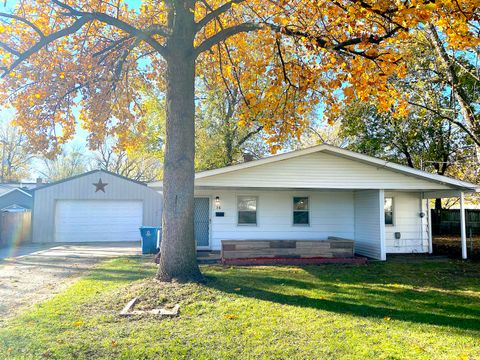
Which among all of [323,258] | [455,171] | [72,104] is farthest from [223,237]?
[455,171]

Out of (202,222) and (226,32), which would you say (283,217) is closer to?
(202,222)

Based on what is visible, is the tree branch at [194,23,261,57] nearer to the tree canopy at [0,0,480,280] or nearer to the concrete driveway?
the tree canopy at [0,0,480,280]

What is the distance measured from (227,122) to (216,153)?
205 cm

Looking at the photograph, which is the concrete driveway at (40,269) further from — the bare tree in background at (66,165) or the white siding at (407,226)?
the bare tree in background at (66,165)

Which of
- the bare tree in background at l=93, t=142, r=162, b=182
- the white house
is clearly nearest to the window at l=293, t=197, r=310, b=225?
the white house

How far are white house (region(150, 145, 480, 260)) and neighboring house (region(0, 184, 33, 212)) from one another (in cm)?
1159

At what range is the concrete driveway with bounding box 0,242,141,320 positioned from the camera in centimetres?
693

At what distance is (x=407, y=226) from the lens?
1355 centimetres

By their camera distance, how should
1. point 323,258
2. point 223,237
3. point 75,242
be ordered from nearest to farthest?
point 323,258 < point 223,237 < point 75,242

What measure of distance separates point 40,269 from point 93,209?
327 inches

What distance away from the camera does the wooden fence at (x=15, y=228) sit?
1585 centimetres

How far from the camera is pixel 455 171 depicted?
1942cm

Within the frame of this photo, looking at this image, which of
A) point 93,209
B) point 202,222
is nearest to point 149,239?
point 202,222

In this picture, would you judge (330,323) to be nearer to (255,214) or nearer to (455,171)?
(255,214)
